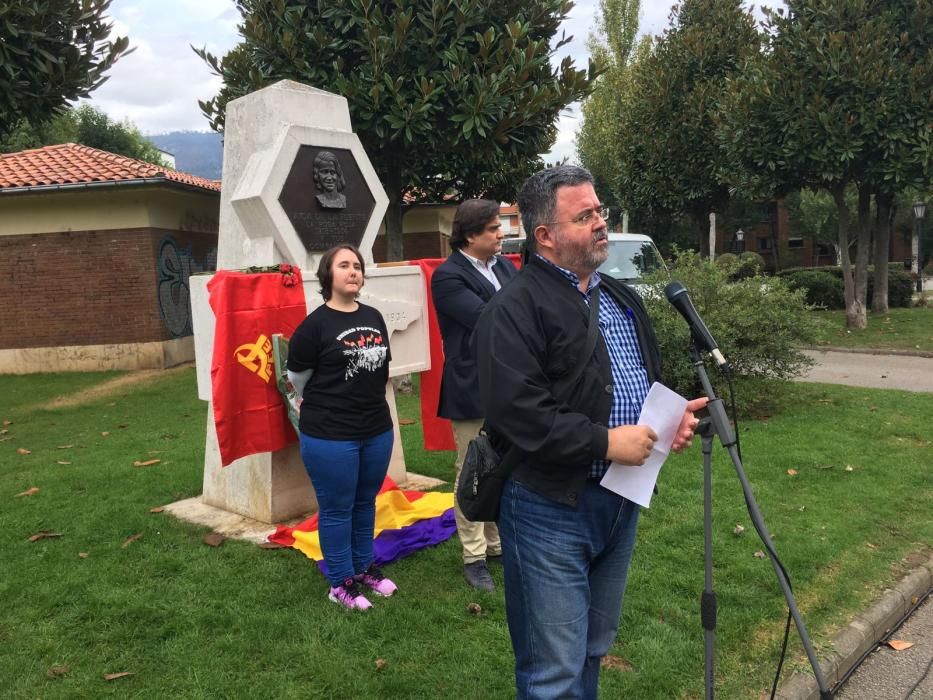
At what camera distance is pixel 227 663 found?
3348 millimetres

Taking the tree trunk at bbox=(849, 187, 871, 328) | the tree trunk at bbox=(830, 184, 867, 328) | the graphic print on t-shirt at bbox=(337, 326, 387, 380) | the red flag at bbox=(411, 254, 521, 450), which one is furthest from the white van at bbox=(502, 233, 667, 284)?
the graphic print on t-shirt at bbox=(337, 326, 387, 380)

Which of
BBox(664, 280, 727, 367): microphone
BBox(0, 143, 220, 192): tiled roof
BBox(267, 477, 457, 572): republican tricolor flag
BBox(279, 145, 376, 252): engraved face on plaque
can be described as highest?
BBox(0, 143, 220, 192): tiled roof

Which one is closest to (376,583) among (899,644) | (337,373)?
(337,373)

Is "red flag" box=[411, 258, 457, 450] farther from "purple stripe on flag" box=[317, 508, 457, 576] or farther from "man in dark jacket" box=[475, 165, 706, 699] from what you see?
"man in dark jacket" box=[475, 165, 706, 699]

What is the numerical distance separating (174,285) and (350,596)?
1347 cm

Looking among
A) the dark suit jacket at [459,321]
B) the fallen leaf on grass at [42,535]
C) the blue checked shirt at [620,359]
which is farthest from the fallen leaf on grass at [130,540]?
the blue checked shirt at [620,359]

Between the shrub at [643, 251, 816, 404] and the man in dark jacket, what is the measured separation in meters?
5.70

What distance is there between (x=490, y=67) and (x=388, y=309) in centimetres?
571

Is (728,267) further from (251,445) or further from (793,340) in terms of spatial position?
(251,445)

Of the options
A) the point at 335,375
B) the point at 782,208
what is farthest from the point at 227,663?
the point at 782,208

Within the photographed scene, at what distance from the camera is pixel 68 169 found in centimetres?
1561

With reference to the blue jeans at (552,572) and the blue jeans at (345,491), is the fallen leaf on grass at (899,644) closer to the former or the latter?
the blue jeans at (552,572)

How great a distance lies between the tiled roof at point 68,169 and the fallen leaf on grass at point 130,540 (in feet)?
36.0

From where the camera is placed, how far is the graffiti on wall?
605 inches
